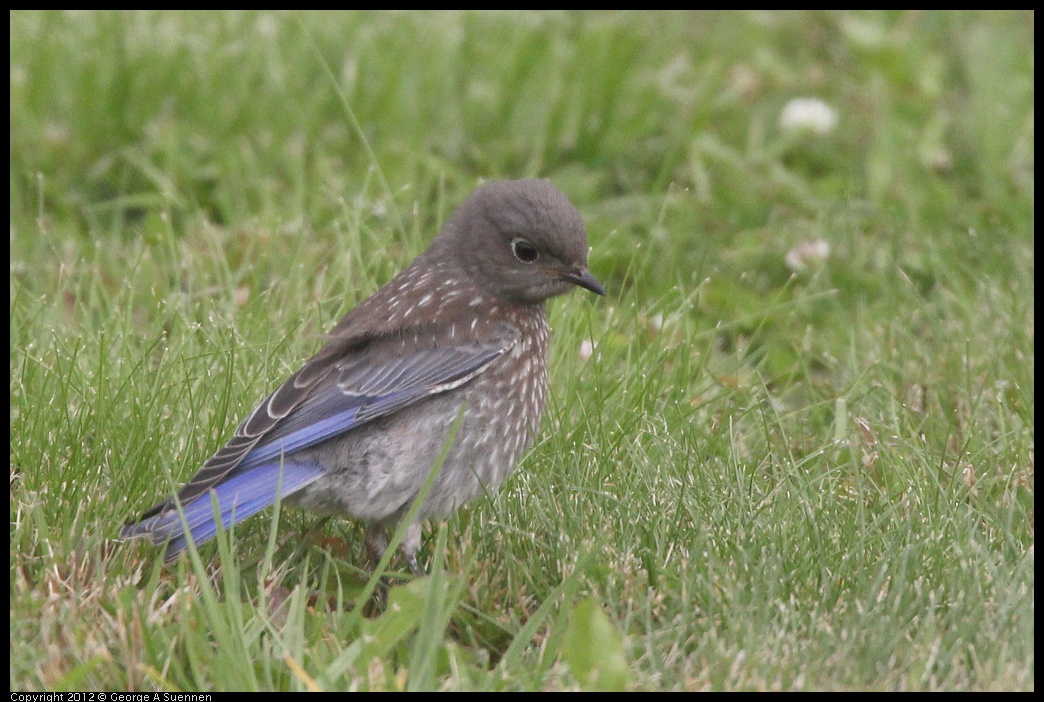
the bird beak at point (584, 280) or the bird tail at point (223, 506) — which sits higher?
the bird beak at point (584, 280)

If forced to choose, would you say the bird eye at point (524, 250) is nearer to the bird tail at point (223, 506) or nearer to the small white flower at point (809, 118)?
the bird tail at point (223, 506)

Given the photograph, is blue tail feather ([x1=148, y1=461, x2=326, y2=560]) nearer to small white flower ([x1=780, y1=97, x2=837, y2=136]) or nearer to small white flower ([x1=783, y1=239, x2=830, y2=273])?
small white flower ([x1=783, y1=239, x2=830, y2=273])

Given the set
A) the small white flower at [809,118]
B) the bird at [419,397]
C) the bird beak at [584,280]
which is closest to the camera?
the bird at [419,397]

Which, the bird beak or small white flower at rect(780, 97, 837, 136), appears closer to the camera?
the bird beak

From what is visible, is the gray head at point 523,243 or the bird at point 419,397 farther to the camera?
the gray head at point 523,243

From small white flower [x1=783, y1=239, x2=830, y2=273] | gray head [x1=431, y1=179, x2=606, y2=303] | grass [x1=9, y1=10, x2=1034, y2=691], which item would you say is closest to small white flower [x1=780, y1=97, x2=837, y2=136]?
grass [x1=9, y1=10, x2=1034, y2=691]

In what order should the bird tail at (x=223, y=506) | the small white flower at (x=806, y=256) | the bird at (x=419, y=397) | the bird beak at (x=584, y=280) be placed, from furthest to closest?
the small white flower at (x=806, y=256) < the bird beak at (x=584, y=280) < the bird at (x=419, y=397) < the bird tail at (x=223, y=506)

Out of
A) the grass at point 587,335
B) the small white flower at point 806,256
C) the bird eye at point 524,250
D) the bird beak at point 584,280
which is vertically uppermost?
the bird eye at point 524,250

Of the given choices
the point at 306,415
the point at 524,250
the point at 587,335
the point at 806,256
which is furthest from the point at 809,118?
the point at 306,415

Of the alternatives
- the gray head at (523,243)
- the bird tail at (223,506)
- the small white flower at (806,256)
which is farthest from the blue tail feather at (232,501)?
the small white flower at (806,256)

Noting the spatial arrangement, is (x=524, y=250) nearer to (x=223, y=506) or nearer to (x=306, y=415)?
(x=306, y=415)
